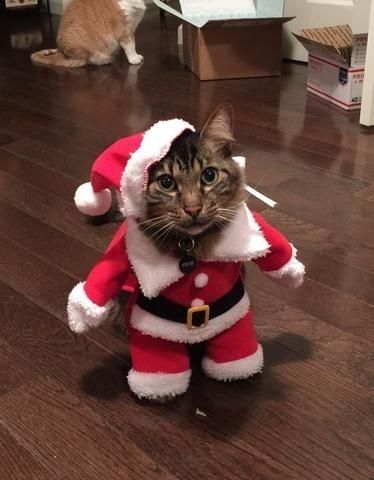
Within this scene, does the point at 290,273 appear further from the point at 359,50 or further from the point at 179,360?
the point at 359,50

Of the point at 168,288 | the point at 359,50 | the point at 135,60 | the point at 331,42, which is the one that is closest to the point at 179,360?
the point at 168,288

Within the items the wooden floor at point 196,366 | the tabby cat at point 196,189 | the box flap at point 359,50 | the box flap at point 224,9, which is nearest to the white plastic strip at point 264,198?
the wooden floor at point 196,366

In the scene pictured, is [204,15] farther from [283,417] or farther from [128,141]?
[283,417]

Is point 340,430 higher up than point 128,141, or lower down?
lower down

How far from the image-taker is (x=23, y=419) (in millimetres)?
895

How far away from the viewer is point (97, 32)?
2996 mm

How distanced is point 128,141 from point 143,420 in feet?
1.36

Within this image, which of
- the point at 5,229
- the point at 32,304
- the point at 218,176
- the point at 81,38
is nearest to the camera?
the point at 218,176

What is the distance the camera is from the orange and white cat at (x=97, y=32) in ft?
9.76

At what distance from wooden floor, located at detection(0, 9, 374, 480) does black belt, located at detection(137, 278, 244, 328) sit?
14 cm

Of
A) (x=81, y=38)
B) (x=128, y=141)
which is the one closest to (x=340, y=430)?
(x=128, y=141)

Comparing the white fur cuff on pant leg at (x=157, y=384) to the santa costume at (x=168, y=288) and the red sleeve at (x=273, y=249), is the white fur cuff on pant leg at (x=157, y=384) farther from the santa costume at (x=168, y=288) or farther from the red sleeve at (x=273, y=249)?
the red sleeve at (x=273, y=249)

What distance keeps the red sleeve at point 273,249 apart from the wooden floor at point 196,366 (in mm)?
191

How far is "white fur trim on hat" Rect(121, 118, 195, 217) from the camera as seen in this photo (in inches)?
30.0
